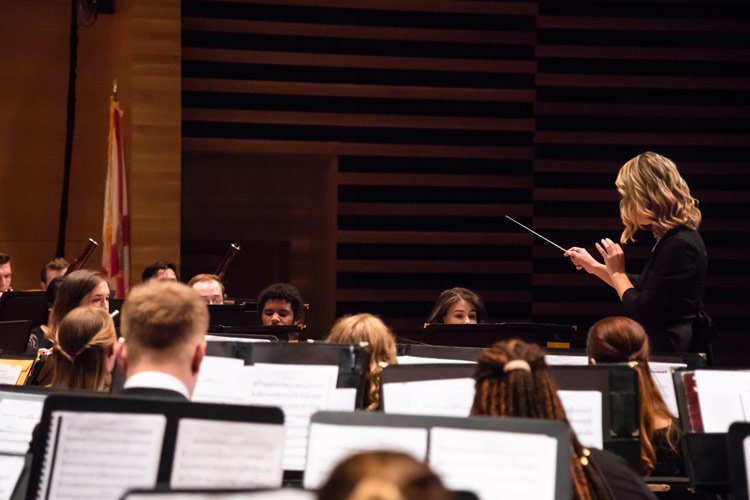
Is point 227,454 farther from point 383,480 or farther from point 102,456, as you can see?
point 383,480

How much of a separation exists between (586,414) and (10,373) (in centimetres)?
221

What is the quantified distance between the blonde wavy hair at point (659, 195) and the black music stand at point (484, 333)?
0.87 meters

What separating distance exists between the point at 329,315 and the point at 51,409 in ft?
21.1

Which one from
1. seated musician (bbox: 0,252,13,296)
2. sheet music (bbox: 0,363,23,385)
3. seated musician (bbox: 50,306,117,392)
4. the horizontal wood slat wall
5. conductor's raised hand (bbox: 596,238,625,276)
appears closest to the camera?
seated musician (bbox: 50,306,117,392)

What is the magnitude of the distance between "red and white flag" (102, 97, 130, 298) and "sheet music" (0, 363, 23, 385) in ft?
13.3

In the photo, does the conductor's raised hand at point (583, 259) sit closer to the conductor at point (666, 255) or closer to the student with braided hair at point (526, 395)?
the conductor at point (666, 255)

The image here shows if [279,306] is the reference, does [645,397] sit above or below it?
below

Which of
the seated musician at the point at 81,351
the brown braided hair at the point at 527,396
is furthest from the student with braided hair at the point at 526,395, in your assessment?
the seated musician at the point at 81,351

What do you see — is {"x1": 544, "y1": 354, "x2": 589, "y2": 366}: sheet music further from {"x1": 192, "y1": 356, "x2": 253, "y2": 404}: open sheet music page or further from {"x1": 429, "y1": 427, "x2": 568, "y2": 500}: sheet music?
{"x1": 429, "y1": 427, "x2": 568, "y2": 500}: sheet music

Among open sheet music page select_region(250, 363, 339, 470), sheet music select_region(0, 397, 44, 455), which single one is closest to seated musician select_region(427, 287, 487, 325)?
open sheet music page select_region(250, 363, 339, 470)

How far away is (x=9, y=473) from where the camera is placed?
2439 millimetres

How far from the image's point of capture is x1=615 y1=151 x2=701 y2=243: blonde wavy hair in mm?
3873

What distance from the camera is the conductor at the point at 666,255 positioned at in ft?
12.6

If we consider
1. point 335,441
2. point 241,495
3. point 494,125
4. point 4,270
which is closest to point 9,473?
point 335,441
